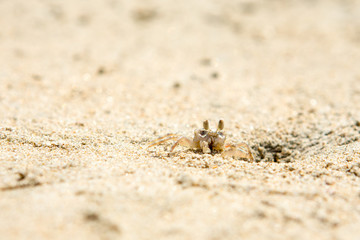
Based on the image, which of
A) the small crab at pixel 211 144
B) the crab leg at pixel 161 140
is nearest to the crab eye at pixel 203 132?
the small crab at pixel 211 144

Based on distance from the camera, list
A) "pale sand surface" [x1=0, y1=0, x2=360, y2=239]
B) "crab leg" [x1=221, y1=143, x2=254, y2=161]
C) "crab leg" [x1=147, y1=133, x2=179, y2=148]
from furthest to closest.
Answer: "crab leg" [x1=147, y1=133, x2=179, y2=148]
"crab leg" [x1=221, y1=143, x2=254, y2=161]
"pale sand surface" [x1=0, y1=0, x2=360, y2=239]

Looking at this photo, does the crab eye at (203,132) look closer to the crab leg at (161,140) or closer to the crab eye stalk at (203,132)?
the crab eye stalk at (203,132)

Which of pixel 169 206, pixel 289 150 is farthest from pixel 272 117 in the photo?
pixel 169 206

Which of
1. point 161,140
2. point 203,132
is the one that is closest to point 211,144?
point 203,132

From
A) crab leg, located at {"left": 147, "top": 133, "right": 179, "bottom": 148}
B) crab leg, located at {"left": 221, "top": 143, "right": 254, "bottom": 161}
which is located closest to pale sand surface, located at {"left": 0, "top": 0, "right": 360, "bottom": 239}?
crab leg, located at {"left": 147, "top": 133, "right": 179, "bottom": 148}

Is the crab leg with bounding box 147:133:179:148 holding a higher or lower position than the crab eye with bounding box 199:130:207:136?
lower

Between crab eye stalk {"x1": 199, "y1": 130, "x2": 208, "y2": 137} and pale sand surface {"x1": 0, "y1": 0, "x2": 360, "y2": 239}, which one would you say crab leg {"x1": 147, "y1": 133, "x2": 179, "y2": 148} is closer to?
pale sand surface {"x1": 0, "y1": 0, "x2": 360, "y2": 239}

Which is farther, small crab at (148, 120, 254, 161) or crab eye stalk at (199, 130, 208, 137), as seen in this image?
crab eye stalk at (199, 130, 208, 137)
